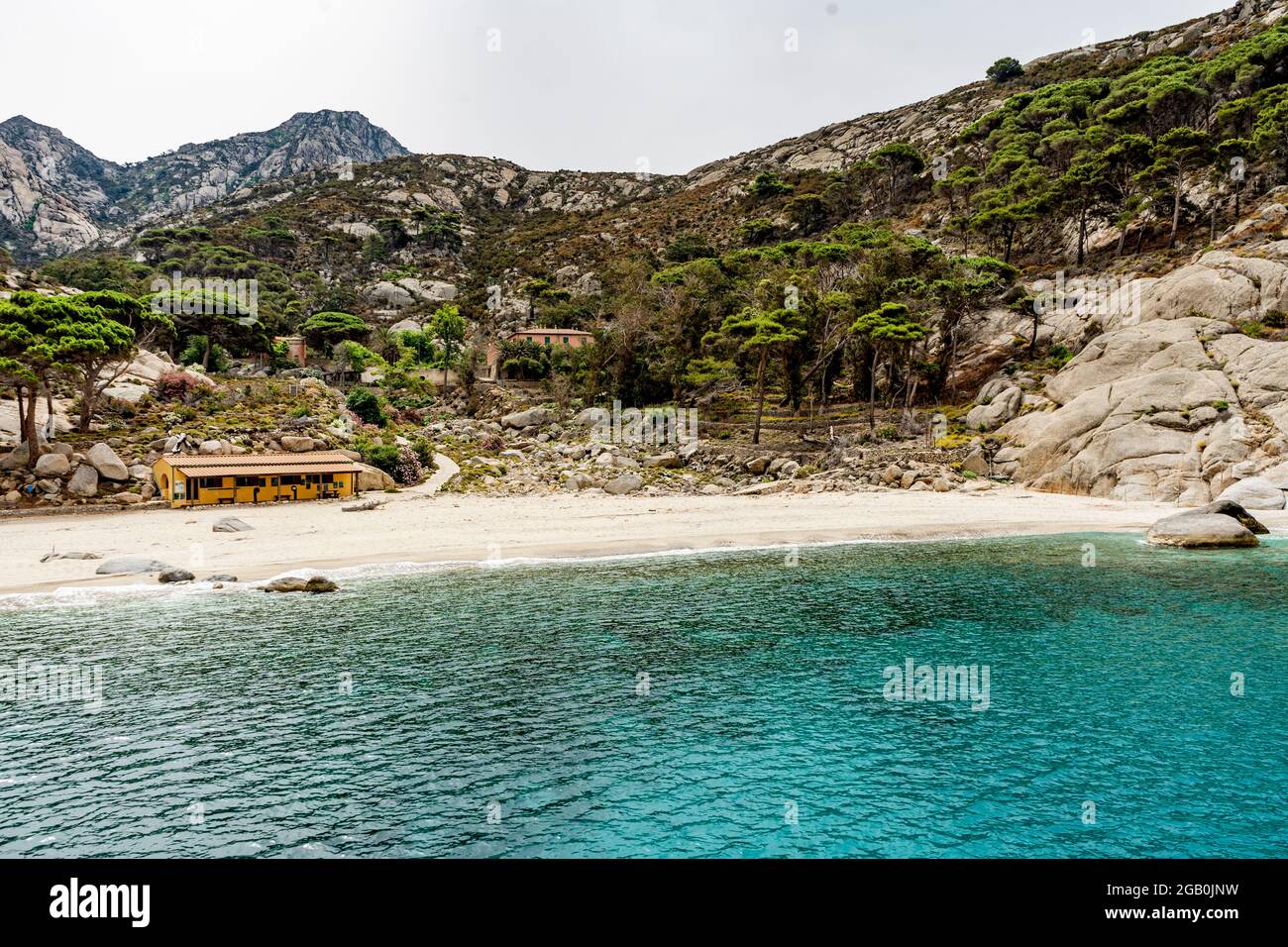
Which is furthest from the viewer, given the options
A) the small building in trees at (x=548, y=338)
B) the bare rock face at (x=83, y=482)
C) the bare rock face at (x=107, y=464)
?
the small building in trees at (x=548, y=338)

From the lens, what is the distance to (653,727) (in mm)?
14984

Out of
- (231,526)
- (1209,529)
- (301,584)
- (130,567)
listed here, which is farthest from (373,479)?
(1209,529)

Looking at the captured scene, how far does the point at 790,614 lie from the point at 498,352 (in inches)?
2583

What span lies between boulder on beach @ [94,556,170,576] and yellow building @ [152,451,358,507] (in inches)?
560

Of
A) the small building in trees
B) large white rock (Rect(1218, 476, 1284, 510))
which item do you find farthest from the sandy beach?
the small building in trees

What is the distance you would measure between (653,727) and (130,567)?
24300 millimetres

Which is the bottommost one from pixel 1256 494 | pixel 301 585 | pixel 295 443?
pixel 301 585

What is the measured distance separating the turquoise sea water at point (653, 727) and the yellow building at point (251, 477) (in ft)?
63.6

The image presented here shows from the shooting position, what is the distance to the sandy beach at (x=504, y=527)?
3077 centimetres

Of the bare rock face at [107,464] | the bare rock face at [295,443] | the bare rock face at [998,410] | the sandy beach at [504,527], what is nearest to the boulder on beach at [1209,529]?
the sandy beach at [504,527]

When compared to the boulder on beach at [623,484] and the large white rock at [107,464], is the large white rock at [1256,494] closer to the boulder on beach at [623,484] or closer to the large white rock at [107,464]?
the boulder on beach at [623,484]

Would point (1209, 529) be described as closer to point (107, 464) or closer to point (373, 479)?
point (373, 479)

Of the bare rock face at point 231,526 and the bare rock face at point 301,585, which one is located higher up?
the bare rock face at point 231,526

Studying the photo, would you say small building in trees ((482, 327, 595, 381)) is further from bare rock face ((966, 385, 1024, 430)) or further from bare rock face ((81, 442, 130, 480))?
bare rock face ((966, 385, 1024, 430))
